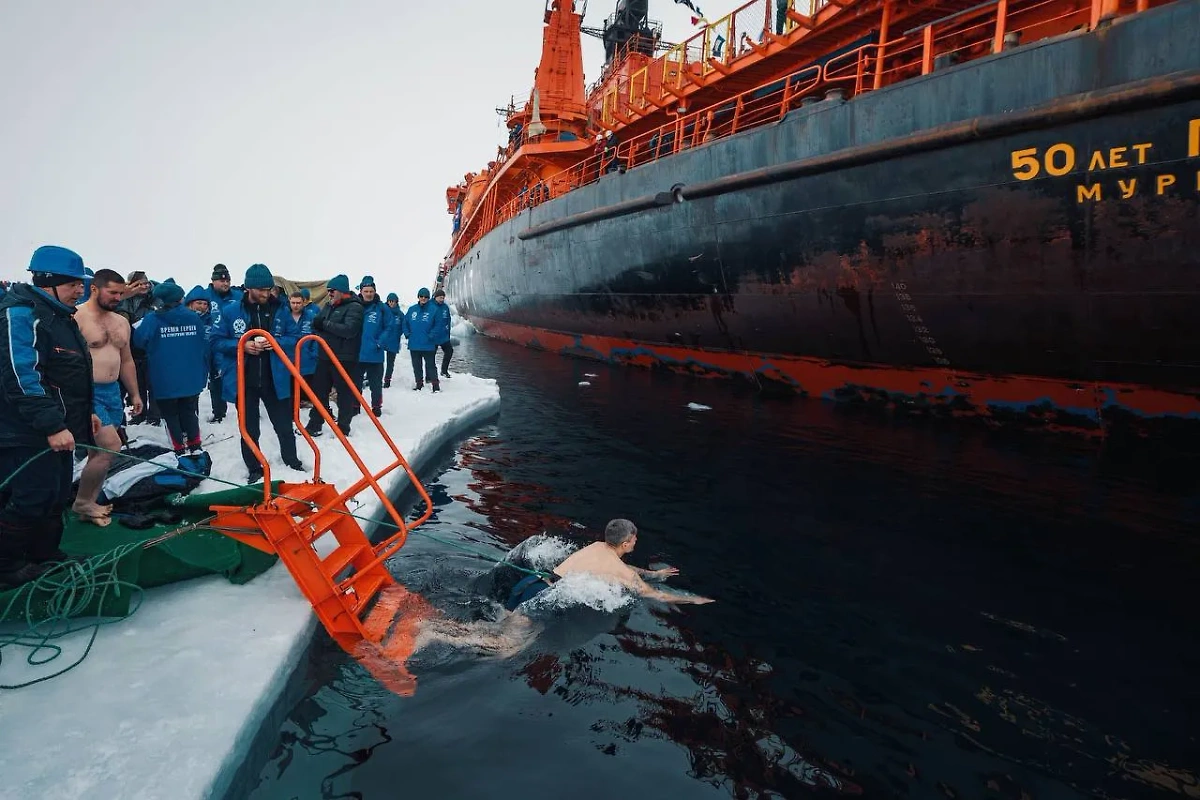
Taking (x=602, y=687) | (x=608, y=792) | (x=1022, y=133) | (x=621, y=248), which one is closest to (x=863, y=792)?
(x=608, y=792)

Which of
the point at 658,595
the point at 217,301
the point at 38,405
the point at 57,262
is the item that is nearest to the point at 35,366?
the point at 38,405

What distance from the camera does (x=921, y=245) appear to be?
7.74 metres

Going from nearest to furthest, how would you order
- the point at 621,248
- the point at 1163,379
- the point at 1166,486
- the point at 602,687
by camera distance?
the point at 602,687, the point at 1166,486, the point at 1163,379, the point at 621,248

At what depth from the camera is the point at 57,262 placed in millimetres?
3055

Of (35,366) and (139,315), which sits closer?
(35,366)

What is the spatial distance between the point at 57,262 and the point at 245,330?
2502 mm

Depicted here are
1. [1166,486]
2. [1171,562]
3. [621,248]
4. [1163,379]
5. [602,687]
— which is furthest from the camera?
[621,248]

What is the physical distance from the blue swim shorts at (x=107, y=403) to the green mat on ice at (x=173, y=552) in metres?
0.72

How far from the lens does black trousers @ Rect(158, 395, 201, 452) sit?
5426 mm

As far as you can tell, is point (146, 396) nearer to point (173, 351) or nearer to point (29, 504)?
point (173, 351)

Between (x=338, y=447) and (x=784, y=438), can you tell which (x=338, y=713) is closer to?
(x=338, y=447)

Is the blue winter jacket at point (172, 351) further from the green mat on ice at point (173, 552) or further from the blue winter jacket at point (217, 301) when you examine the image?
the green mat on ice at point (173, 552)

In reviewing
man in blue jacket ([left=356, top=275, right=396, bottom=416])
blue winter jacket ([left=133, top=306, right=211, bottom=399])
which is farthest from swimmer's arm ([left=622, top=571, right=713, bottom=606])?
man in blue jacket ([left=356, top=275, right=396, bottom=416])

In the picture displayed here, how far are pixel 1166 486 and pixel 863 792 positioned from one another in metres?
5.40
